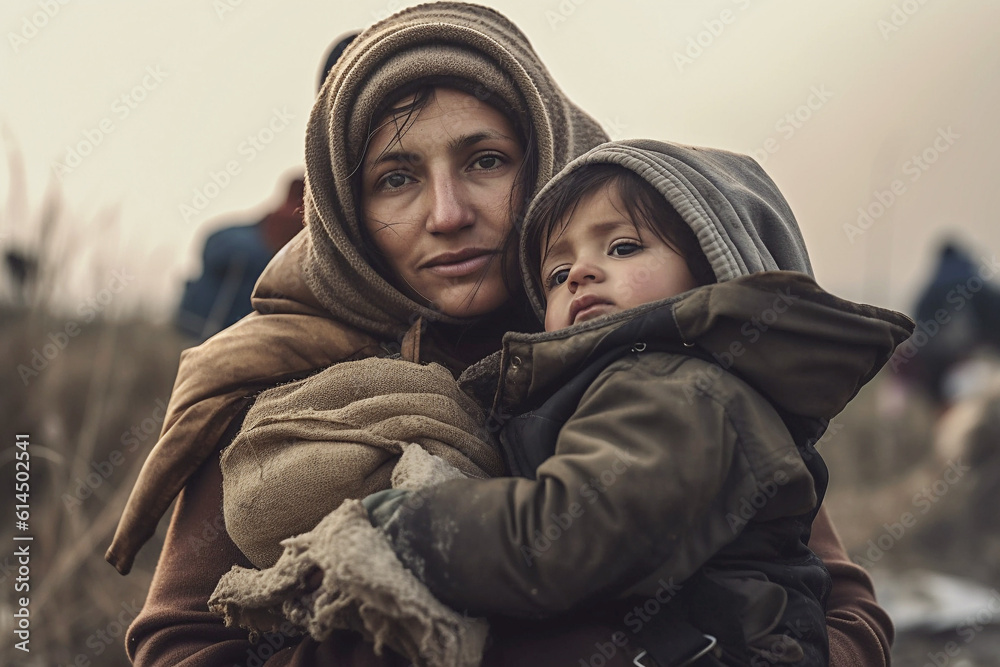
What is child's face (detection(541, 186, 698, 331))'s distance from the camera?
162 centimetres

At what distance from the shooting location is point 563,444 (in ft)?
4.54

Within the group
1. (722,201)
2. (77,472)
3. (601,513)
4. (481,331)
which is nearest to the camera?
(601,513)

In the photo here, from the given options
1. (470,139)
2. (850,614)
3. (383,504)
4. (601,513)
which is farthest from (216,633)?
(850,614)

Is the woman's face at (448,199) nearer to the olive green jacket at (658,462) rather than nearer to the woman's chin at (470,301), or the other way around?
the woman's chin at (470,301)

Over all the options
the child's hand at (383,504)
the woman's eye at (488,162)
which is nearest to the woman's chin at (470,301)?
the woman's eye at (488,162)

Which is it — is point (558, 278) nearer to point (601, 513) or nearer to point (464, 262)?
point (464, 262)

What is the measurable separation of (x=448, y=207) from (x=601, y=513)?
922 mm

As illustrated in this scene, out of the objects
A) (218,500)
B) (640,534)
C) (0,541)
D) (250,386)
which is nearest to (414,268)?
(250,386)

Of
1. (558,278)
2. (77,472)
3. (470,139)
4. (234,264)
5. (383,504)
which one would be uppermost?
(470,139)

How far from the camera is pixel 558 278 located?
71.6 inches

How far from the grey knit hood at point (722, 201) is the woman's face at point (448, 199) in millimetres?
224

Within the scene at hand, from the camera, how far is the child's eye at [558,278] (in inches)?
70.7

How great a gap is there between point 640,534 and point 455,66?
4.00 feet

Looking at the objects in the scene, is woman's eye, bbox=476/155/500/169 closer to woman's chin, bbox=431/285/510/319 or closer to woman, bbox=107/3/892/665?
woman, bbox=107/3/892/665
